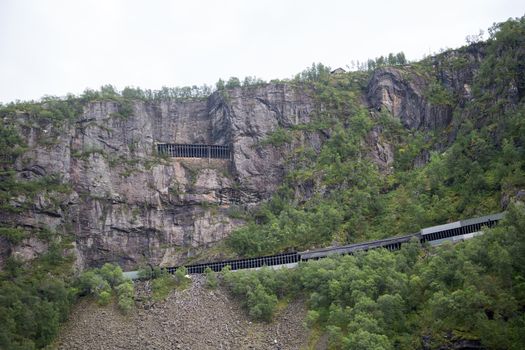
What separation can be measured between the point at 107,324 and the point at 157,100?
175 feet

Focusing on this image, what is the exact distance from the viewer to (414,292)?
85.1 metres

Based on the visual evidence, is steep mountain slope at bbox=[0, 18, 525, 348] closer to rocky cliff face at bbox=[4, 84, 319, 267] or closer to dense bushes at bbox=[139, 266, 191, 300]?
rocky cliff face at bbox=[4, 84, 319, 267]

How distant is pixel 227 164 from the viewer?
438ft

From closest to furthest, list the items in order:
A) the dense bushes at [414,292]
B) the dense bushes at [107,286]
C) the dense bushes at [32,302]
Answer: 1. the dense bushes at [414,292]
2. the dense bushes at [32,302]
3. the dense bushes at [107,286]

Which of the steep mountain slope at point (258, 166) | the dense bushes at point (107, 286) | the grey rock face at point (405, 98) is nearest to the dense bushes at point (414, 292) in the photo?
the dense bushes at point (107, 286)

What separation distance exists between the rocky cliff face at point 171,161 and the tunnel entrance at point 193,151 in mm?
1290

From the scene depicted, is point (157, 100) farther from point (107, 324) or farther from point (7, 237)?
point (107, 324)

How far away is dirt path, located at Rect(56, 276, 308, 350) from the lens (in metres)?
88.9

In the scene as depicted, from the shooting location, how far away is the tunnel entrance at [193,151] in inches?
5236

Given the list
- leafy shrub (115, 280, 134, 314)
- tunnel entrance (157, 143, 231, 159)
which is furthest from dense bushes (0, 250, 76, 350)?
tunnel entrance (157, 143, 231, 159)

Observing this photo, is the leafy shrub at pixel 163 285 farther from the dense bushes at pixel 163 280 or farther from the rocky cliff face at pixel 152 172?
the rocky cliff face at pixel 152 172

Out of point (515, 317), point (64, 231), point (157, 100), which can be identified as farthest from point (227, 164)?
point (515, 317)

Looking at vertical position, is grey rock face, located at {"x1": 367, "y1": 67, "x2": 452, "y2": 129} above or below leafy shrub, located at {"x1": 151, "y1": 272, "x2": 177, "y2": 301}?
above

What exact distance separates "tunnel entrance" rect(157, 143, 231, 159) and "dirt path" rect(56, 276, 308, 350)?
37652 mm
